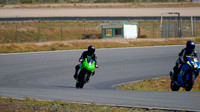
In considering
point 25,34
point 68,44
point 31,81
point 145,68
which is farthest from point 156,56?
point 25,34

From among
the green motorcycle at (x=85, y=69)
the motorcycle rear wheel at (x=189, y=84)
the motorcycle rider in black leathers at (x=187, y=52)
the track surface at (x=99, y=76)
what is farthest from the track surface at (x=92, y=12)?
the motorcycle rear wheel at (x=189, y=84)

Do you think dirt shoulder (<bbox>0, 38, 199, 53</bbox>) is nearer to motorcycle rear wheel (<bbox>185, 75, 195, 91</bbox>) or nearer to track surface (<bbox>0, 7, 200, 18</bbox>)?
motorcycle rear wheel (<bbox>185, 75, 195, 91</bbox>)

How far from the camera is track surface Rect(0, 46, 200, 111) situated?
10.1 meters

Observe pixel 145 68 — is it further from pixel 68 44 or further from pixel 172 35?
pixel 172 35

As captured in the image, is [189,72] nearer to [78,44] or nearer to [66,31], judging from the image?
[78,44]

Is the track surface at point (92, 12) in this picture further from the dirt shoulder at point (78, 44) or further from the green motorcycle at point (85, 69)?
the green motorcycle at point (85, 69)

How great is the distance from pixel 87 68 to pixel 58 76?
536 cm

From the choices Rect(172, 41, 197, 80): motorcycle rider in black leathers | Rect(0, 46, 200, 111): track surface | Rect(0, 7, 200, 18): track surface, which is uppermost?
Rect(0, 7, 200, 18): track surface

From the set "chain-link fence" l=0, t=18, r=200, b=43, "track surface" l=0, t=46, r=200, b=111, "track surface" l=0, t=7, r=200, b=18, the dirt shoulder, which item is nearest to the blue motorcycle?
"track surface" l=0, t=46, r=200, b=111

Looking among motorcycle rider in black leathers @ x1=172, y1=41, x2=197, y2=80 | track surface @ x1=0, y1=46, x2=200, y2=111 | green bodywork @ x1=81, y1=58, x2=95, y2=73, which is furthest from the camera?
green bodywork @ x1=81, y1=58, x2=95, y2=73

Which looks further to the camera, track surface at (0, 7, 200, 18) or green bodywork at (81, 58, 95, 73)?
track surface at (0, 7, 200, 18)

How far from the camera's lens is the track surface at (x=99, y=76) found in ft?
33.1

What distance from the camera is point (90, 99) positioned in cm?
1048

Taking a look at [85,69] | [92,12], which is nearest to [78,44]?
[85,69]
